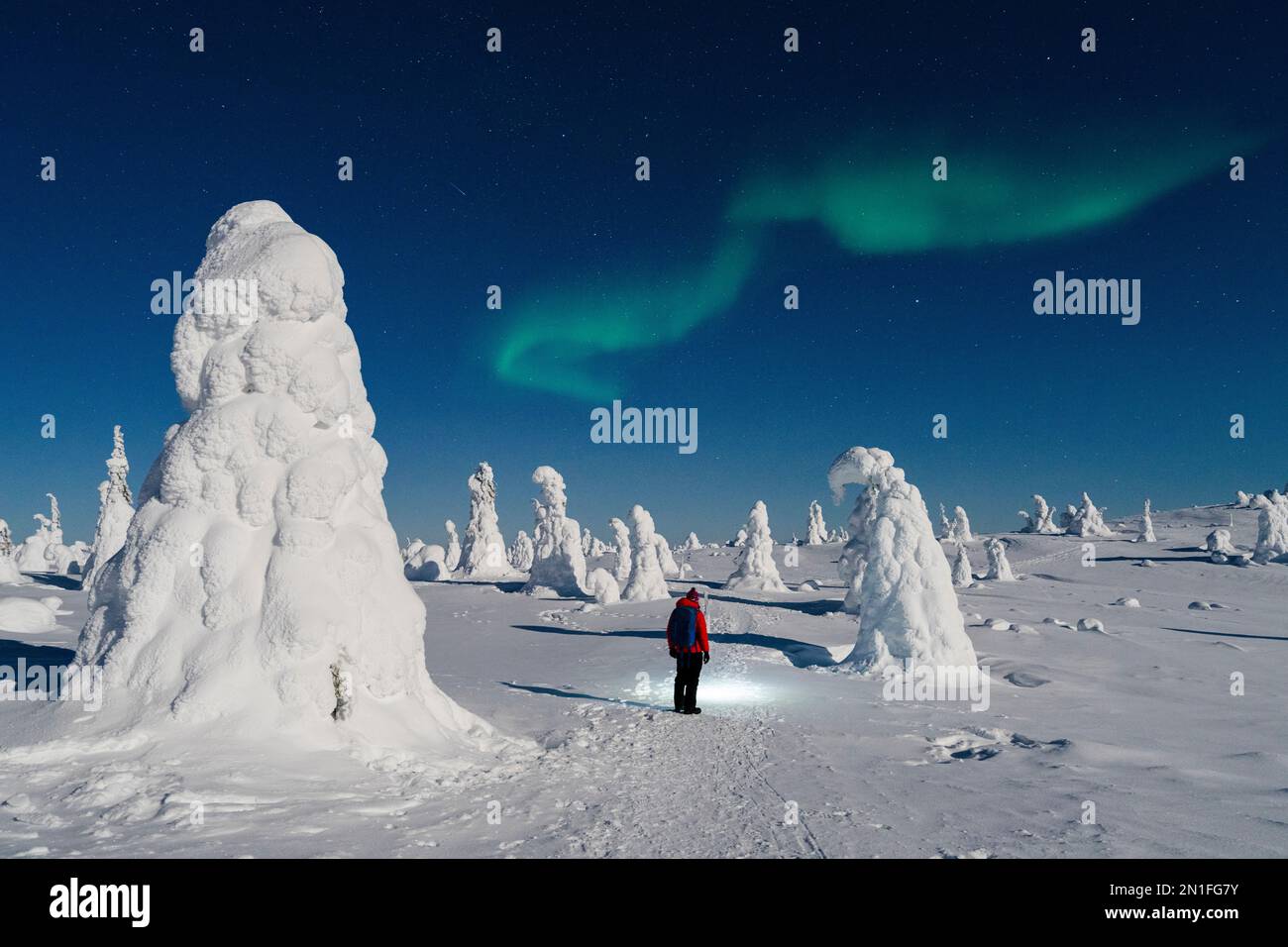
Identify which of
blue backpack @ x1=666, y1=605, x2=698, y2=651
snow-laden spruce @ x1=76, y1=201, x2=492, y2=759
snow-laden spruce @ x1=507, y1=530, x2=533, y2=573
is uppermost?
snow-laden spruce @ x1=76, y1=201, x2=492, y2=759

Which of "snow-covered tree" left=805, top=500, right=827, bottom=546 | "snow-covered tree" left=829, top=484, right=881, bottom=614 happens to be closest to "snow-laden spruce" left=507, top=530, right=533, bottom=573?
"snow-covered tree" left=805, top=500, right=827, bottom=546

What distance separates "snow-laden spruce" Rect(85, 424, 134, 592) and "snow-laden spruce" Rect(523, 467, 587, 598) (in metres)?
20.2

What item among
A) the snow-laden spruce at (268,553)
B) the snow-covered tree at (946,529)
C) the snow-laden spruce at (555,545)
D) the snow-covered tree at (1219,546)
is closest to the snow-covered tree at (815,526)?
the snow-covered tree at (946,529)

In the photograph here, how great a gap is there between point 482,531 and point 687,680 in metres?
45.2

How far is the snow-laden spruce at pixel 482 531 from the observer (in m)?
54.3

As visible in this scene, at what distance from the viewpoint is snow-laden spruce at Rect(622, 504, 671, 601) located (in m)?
35.7

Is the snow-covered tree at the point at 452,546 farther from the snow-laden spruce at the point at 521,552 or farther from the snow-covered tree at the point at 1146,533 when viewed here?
the snow-covered tree at the point at 1146,533

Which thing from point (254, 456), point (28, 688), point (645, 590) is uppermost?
point (254, 456)

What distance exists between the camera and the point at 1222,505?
99.0 meters

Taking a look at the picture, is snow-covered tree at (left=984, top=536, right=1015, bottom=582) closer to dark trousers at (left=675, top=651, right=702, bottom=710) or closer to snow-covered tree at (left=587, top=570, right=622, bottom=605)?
snow-covered tree at (left=587, top=570, right=622, bottom=605)

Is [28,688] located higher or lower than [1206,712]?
higher
